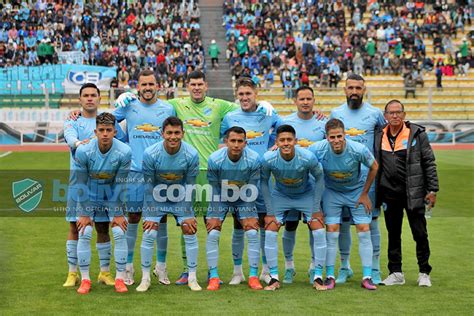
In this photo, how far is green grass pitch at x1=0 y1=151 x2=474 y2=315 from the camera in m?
8.37

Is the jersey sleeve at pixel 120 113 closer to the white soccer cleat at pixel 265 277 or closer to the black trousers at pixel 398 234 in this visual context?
the white soccer cleat at pixel 265 277

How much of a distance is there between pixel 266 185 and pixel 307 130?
98 cm

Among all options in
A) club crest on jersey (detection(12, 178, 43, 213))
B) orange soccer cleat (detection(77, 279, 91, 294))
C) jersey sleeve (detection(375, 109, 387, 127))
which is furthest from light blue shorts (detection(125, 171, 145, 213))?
club crest on jersey (detection(12, 178, 43, 213))

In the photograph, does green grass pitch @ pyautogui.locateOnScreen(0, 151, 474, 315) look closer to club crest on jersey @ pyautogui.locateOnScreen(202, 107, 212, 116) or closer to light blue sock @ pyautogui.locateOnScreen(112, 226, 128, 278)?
light blue sock @ pyautogui.locateOnScreen(112, 226, 128, 278)

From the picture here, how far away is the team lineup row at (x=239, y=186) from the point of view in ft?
30.9

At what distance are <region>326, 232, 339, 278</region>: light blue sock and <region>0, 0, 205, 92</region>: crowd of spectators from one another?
25.8 meters

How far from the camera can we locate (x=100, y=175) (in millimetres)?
9461

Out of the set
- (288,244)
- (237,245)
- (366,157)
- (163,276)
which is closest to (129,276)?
(163,276)

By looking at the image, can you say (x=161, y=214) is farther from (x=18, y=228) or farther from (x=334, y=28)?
(x=334, y=28)

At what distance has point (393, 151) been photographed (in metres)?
9.79

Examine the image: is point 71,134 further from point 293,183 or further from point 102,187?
point 293,183

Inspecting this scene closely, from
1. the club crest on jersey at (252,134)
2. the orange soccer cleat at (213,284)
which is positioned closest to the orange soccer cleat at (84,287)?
the orange soccer cleat at (213,284)

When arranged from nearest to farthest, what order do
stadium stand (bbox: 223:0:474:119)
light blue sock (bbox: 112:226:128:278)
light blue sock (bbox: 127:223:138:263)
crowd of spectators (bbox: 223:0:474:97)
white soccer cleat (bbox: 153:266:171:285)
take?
light blue sock (bbox: 112:226:128:278), white soccer cleat (bbox: 153:266:171:285), light blue sock (bbox: 127:223:138:263), stadium stand (bbox: 223:0:474:119), crowd of spectators (bbox: 223:0:474:97)

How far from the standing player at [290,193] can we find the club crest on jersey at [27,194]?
23.8 ft
